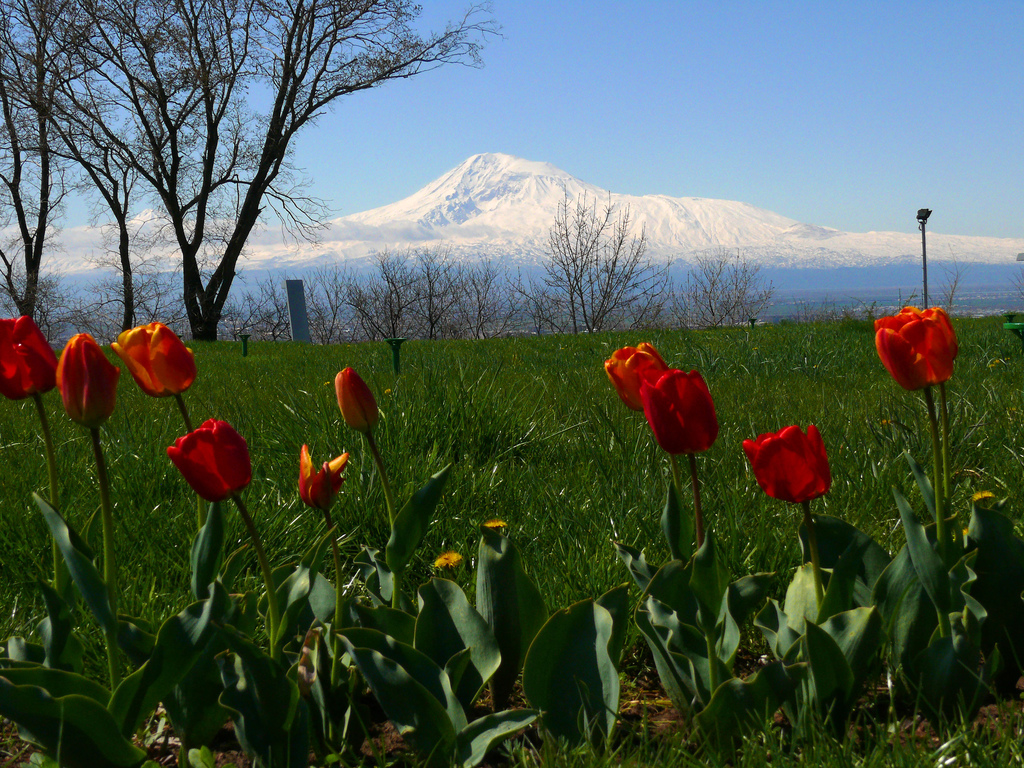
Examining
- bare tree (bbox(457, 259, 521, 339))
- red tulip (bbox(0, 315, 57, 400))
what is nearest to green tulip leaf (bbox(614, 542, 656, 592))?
red tulip (bbox(0, 315, 57, 400))

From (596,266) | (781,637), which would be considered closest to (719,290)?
(596,266)

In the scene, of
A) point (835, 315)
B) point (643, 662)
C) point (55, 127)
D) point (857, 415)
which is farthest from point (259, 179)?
point (643, 662)

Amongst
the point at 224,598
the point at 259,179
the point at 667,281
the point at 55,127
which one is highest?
the point at 55,127

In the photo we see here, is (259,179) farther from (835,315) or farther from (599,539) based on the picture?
(599,539)

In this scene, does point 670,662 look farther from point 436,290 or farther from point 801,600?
point 436,290

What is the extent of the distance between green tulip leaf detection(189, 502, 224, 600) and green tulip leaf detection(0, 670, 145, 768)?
6.7 inches

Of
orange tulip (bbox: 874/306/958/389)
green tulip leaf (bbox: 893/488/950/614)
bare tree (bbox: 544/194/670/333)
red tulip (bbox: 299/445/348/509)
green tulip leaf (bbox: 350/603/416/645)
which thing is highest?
bare tree (bbox: 544/194/670/333)

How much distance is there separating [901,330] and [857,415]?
1.85 m

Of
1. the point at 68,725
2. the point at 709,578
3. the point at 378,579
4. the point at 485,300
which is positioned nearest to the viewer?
the point at 68,725

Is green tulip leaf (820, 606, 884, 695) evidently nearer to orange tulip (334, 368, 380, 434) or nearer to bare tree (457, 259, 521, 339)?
orange tulip (334, 368, 380, 434)

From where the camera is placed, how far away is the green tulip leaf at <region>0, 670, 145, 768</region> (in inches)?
29.3

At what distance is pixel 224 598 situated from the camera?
0.84 metres

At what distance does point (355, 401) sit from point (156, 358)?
27 centimetres

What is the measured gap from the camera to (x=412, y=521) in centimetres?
98
